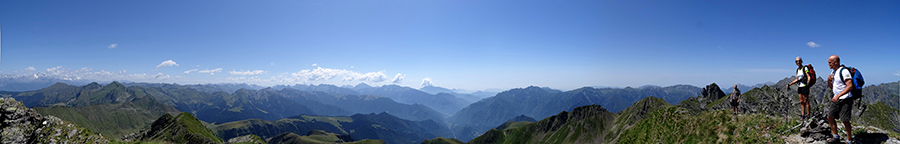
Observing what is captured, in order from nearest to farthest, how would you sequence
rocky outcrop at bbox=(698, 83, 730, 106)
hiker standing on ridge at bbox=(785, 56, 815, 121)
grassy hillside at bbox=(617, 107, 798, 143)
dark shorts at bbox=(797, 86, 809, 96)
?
hiker standing on ridge at bbox=(785, 56, 815, 121) → dark shorts at bbox=(797, 86, 809, 96) → grassy hillside at bbox=(617, 107, 798, 143) → rocky outcrop at bbox=(698, 83, 730, 106)

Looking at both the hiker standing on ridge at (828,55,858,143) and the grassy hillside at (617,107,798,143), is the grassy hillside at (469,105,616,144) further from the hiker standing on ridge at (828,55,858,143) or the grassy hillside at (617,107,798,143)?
the hiker standing on ridge at (828,55,858,143)

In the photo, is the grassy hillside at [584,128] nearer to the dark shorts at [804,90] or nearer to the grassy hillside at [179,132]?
the dark shorts at [804,90]

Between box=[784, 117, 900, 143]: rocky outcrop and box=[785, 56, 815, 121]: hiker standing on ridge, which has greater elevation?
box=[785, 56, 815, 121]: hiker standing on ridge

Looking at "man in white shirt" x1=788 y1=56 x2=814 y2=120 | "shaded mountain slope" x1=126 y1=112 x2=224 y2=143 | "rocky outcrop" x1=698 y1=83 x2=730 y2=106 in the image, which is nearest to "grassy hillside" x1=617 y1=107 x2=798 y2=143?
"man in white shirt" x1=788 y1=56 x2=814 y2=120

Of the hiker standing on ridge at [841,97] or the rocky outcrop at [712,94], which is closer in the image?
the hiker standing on ridge at [841,97]

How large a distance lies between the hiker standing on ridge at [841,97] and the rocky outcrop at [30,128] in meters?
42.8

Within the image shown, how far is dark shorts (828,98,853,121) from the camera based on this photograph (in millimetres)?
11543

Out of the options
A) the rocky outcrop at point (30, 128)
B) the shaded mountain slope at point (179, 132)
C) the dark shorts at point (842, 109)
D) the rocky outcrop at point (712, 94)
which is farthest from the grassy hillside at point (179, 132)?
the rocky outcrop at point (712, 94)

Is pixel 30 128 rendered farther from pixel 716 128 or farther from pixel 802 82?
pixel 716 128

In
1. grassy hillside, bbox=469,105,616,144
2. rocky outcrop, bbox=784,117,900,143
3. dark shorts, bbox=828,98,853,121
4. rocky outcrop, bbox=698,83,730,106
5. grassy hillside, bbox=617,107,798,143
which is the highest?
dark shorts, bbox=828,98,853,121

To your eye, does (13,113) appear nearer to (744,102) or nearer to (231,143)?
(231,143)

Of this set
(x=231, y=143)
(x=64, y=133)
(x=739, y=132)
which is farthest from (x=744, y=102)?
(x=231, y=143)

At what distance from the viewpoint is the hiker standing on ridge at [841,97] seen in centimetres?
1148

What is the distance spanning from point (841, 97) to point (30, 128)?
44.3 m
